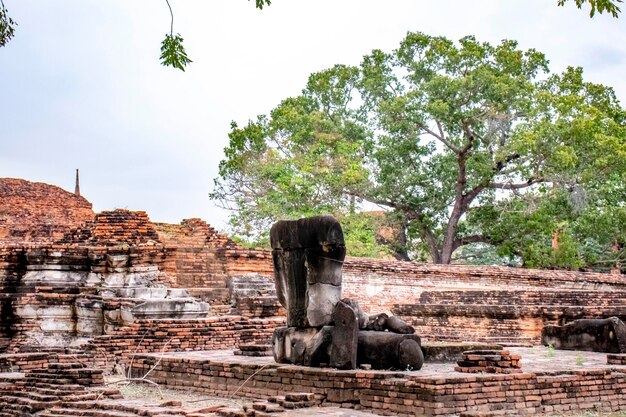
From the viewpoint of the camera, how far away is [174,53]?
7391mm

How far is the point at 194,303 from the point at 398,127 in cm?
1372

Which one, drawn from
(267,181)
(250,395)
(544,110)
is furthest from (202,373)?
(544,110)

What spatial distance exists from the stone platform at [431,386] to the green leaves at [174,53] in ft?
9.24

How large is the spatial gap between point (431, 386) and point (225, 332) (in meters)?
5.74

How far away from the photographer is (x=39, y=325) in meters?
13.0

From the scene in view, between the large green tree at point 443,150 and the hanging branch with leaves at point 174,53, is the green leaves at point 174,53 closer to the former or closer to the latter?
the hanging branch with leaves at point 174,53

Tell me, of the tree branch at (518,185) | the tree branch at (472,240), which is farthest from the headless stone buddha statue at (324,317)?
the tree branch at (472,240)

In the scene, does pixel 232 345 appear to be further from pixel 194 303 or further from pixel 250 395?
pixel 250 395

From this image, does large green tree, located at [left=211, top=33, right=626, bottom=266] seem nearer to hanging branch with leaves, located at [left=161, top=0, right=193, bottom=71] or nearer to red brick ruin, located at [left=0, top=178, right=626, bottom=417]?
red brick ruin, located at [left=0, top=178, right=626, bottom=417]

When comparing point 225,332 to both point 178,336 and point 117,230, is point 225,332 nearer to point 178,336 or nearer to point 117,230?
point 178,336

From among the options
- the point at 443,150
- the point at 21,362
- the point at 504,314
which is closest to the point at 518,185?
the point at 443,150

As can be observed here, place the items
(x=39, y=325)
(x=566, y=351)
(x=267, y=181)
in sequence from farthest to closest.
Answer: (x=267, y=181) < (x=39, y=325) < (x=566, y=351)

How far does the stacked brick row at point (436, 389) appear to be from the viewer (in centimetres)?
738

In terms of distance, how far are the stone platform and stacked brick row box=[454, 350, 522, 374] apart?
11cm
